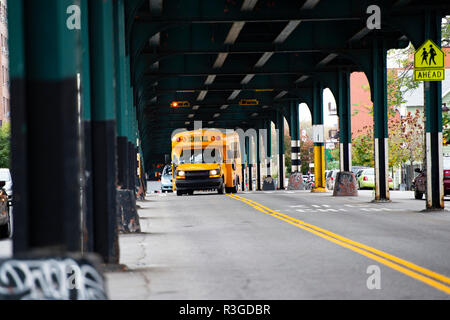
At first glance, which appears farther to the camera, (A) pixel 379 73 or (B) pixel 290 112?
(B) pixel 290 112

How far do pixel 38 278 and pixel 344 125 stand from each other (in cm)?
3100

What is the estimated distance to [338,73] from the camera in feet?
122

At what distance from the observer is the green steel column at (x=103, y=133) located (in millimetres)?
10547

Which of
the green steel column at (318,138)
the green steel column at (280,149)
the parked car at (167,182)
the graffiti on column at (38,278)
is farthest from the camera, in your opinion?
the parked car at (167,182)

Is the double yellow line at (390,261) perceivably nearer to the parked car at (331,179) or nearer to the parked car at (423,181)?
the parked car at (423,181)

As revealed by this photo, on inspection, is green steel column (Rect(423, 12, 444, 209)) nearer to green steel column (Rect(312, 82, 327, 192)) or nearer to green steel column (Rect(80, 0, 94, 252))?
green steel column (Rect(80, 0, 94, 252))

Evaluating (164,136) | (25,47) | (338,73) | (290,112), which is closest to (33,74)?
(25,47)

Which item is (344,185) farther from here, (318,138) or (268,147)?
(268,147)

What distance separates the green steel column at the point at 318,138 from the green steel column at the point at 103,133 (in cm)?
3141

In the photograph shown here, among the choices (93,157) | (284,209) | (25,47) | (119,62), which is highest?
(119,62)

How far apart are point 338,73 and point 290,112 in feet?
49.9

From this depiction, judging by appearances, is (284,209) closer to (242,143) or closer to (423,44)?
(423,44)

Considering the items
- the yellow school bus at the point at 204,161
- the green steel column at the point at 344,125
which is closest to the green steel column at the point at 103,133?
the green steel column at the point at 344,125

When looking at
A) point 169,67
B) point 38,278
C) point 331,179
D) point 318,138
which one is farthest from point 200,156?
point 38,278
